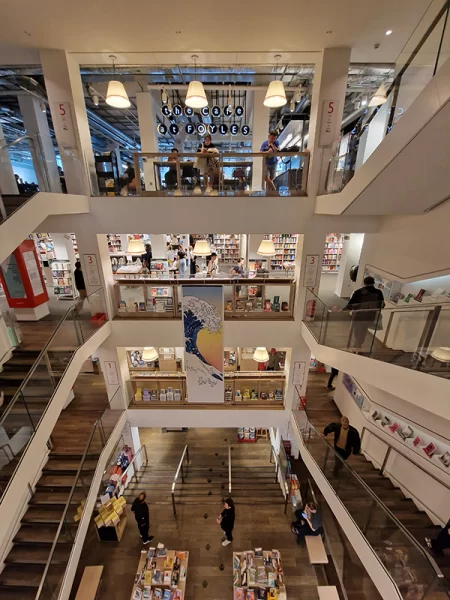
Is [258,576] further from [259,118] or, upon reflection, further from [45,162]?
[259,118]

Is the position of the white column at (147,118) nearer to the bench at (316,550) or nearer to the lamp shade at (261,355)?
the lamp shade at (261,355)

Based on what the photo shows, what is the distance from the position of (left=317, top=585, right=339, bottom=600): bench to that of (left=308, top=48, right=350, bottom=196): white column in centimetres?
730

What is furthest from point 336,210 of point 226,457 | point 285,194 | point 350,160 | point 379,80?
point 226,457

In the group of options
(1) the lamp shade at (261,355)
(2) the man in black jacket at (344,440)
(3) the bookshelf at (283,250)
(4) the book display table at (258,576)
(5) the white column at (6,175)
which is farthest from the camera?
(3) the bookshelf at (283,250)

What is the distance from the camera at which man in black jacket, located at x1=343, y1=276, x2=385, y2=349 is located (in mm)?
4304

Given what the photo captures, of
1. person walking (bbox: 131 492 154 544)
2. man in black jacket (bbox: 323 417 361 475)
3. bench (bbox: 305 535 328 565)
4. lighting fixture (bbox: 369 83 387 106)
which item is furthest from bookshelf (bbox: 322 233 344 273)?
person walking (bbox: 131 492 154 544)

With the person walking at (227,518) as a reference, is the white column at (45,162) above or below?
above

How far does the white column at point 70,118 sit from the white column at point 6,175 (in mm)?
1277

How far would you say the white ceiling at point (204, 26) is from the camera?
3.67m

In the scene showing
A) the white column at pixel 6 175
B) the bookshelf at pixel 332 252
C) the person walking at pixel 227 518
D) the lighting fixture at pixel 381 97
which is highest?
the lighting fixture at pixel 381 97

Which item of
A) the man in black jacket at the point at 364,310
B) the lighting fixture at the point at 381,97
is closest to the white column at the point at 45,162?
the man in black jacket at the point at 364,310

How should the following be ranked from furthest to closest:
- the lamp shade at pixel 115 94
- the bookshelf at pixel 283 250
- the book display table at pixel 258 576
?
the bookshelf at pixel 283 250
the book display table at pixel 258 576
the lamp shade at pixel 115 94

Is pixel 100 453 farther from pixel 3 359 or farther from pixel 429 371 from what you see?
pixel 429 371

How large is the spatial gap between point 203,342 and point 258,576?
4499 mm
